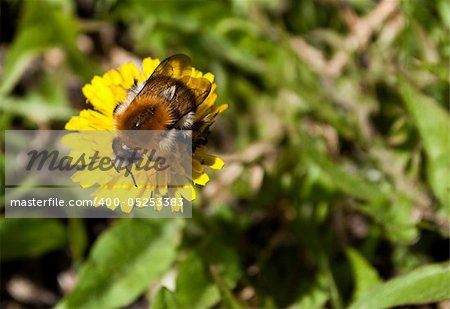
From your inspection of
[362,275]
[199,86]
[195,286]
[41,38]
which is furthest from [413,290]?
[41,38]

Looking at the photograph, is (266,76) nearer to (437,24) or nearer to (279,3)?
(279,3)

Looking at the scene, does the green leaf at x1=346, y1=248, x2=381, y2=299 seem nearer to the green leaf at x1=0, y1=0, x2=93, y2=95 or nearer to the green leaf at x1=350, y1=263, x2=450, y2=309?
the green leaf at x1=350, y1=263, x2=450, y2=309

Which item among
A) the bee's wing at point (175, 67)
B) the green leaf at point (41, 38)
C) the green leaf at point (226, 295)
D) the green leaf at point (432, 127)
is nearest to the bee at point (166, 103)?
the bee's wing at point (175, 67)

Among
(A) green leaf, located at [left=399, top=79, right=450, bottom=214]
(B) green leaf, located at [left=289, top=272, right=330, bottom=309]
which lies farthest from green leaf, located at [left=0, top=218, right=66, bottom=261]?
(A) green leaf, located at [left=399, top=79, right=450, bottom=214]

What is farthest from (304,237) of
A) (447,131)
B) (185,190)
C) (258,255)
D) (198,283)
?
(185,190)

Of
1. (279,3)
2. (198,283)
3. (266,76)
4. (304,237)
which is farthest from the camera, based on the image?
(279,3)

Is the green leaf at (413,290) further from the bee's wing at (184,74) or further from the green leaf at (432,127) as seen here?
the bee's wing at (184,74)
